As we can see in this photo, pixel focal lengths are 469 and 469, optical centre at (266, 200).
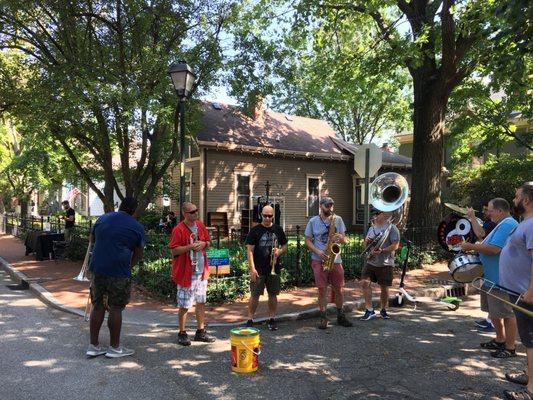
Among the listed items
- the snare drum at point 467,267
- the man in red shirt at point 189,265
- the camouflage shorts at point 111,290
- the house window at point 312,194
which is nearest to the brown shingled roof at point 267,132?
the house window at point 312,194

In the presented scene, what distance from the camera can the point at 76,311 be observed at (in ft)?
26.0

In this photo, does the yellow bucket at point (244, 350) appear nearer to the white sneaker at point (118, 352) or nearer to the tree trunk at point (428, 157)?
the white sneaker at point (118, 352)

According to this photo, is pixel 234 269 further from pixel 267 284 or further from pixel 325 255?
pixel 325 255

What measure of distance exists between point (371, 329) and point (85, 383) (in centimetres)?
397

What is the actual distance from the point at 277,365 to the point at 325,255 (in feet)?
6.42

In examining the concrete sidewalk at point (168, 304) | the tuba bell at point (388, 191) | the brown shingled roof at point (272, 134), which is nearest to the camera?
the concrete sidewalk at point (168, 304)

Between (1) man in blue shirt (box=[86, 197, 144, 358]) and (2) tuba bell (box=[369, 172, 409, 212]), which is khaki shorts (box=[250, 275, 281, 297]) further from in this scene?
(2) tuba bell (box=[369, 172, 409, 212])

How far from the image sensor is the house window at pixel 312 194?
2269 cm

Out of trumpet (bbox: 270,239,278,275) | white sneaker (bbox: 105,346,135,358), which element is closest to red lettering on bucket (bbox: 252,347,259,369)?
white sneaker (bbox: 105,346,135,358)

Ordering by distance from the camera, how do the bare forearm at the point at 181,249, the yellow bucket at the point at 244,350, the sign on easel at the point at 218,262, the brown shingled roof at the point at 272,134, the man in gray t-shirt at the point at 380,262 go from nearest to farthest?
the yellow bucket at the point at 244,350 → the bare forearm at the point at 181,249 → the man in gray t-shirt at the point at 380,262 → the sign on easel at the point at 218,262 → the brown shingled roof at the point at 272,134

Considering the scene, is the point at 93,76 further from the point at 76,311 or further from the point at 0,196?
the point at 0,196

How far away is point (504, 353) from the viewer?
5.55 meters

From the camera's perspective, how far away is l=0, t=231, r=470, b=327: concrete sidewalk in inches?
298

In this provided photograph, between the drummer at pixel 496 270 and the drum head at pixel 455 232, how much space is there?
42.8 inches
